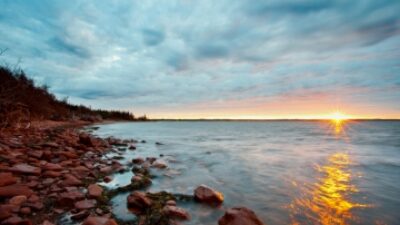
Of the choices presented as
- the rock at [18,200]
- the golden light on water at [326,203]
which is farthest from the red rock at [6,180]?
the golden light on water at [326,203]

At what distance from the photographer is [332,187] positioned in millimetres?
6914

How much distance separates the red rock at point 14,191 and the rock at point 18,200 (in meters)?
0.14

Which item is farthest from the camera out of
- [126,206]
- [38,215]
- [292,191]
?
[292,191]

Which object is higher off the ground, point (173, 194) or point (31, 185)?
point (31, 185)

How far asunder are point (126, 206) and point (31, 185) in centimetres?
202

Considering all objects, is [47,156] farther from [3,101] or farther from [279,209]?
[279,209]

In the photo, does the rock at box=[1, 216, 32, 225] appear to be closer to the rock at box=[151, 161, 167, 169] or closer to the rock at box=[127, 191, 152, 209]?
the rock at box=[127, 191, 152, 209]

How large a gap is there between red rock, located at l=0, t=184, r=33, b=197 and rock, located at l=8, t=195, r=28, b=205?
0.45 ft

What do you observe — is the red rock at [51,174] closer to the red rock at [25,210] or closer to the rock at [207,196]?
the red rock at [25,210]

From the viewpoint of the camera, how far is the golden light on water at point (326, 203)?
15.3 ft

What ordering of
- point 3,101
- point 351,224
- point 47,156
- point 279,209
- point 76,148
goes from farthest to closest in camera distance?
point 76,148, point 3,101, point 47,156, point 279,209, point 351,224

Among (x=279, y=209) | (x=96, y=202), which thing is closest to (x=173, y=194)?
(x=96, y=202)

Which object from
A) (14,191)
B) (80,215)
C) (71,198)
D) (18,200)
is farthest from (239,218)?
(14,191)

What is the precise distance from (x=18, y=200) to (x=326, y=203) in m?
5.97
